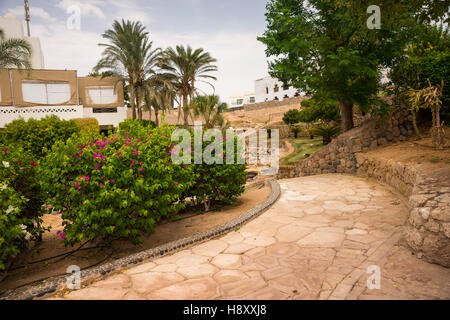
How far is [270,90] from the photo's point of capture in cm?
5556

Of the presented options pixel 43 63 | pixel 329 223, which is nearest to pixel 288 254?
pixel 329 223

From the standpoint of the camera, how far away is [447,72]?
8.84 metres

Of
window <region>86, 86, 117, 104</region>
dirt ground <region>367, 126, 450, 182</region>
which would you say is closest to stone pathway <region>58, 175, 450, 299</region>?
dirt ground <region>367, 126, 450, 182</region>

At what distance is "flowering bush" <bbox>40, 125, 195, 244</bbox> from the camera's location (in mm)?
4348

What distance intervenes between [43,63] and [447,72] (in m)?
45.8

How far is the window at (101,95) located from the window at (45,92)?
2087mm

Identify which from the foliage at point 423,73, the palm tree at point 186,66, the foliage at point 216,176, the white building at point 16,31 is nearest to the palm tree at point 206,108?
the palm tree at point 186,66

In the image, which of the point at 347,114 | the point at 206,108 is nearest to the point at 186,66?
the point at 206,108

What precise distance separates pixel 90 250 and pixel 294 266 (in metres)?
3.99

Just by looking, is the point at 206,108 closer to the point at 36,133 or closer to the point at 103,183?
the point at 36,133

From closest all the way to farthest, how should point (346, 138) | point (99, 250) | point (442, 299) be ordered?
point (442, 299)
point (99, 250)
point (346, 138)

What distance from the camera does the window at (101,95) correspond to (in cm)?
2881
